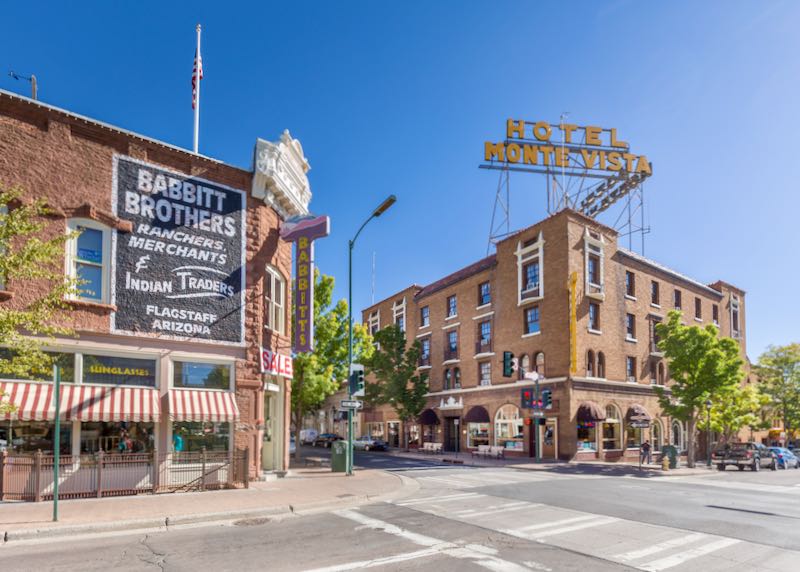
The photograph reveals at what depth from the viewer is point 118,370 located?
16.2 meters

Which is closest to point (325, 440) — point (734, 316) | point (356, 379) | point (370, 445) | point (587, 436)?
point (370, 445)

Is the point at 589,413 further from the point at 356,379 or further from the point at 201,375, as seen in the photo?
the point at 201,375

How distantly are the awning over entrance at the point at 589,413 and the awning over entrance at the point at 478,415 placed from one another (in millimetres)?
7633

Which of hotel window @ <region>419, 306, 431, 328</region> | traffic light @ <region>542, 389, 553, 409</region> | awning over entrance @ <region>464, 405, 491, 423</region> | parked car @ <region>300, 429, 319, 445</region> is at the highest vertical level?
hotel window @ <region>419, 306, 431, 328</region>

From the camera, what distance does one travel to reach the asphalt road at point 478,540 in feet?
29.5

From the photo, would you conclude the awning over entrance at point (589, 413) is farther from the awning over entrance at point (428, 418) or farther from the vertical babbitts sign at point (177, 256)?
the vertical babbitts sign at point (177, 256)

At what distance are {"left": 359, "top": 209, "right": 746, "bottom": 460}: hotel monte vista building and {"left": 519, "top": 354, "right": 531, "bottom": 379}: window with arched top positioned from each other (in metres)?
0.07

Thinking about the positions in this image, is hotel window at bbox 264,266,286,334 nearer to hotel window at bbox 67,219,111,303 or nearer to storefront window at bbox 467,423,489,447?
hotel window at bbox 67,219,111,303

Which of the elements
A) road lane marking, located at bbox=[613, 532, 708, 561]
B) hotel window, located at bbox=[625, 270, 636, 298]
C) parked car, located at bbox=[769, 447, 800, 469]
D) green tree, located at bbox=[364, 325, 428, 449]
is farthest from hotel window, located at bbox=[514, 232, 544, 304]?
road lane marking, located at bbox=[613, 532, 708, 561]

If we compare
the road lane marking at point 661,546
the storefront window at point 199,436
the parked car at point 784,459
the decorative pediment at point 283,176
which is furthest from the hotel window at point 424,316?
the road lane marking at point 661,546

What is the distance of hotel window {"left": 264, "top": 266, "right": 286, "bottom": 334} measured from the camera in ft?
67.6

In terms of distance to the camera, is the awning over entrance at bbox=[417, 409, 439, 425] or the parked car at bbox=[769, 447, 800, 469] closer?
the parked car at bbox=[769, 447, 800, 469]

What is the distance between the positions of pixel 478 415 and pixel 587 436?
7.97 meters

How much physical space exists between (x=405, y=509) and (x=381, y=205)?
11358 millimetres
